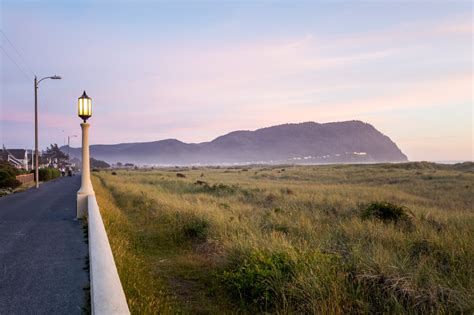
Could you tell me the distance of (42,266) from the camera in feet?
22.6

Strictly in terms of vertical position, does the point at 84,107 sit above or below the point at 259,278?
above

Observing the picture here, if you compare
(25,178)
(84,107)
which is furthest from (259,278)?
(25,178)

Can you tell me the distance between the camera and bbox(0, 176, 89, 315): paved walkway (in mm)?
5141

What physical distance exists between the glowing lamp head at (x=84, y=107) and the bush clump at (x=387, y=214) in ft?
29.1

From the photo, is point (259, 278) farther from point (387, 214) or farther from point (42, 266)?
point (387, 214)

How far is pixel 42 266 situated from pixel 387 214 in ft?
31.6

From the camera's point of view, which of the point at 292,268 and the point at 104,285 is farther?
the point at 292,268

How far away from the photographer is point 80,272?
6527mm

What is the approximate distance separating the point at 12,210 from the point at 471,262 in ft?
46.2

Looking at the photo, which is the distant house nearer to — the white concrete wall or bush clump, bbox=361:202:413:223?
bush clump, bbox=361:202:413:223

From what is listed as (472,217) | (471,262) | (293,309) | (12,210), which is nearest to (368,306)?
(293,309)

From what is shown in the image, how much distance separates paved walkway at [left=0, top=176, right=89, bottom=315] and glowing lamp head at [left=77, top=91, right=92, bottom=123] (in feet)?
10.2

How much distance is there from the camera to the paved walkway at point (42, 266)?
5.14m

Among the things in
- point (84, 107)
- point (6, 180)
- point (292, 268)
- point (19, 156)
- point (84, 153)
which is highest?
point (19, 156)
